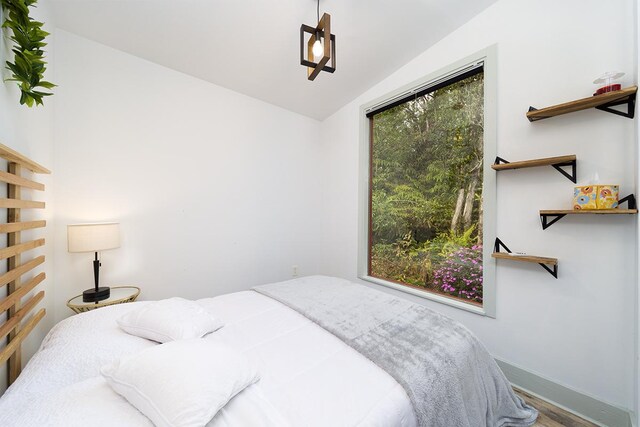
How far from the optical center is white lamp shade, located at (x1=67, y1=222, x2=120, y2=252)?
1812mm

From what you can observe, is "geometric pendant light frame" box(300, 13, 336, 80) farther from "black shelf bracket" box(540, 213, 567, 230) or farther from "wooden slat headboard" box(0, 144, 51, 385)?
"black shelf bracket" box(540, 213, 567, 230)

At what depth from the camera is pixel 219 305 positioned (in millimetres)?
1669

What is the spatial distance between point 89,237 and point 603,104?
11.3ft

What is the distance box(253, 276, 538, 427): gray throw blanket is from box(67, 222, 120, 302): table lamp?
1.39 meters

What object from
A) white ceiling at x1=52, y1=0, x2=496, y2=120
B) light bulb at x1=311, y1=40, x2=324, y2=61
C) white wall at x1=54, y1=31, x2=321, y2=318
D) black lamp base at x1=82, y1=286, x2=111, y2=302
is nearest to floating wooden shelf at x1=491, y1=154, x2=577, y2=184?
white ceiling at x1=52, y1=0, x2=496, y2=120

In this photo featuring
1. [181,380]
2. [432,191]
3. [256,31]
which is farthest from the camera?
[432,191]

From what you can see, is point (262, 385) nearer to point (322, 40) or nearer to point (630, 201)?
point (322, 40)

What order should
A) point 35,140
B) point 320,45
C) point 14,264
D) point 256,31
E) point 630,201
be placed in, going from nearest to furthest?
point 14,264 → point 630,201 → point 320,45 → point 35,140 → point 256,31

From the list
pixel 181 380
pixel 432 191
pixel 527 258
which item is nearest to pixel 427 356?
pixel 181 380

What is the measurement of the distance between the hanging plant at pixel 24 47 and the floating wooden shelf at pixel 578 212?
3.05 meters

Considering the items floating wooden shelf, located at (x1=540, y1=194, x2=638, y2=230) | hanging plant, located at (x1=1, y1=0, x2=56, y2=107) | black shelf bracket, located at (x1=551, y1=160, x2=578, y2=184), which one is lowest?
floating wooden shelf, located at (x1=540, y1=194, x2=638, y2=230)

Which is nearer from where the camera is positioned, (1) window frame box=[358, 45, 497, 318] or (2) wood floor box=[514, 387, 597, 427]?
(2) wood floor box=[514, 387, 597, 427]

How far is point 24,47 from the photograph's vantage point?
4.25 feet

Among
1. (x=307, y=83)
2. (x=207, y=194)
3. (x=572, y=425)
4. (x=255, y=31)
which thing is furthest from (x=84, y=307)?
(x=572, y=425)
